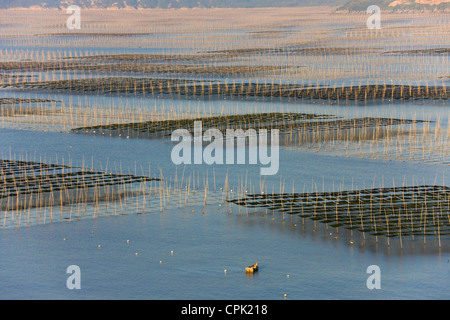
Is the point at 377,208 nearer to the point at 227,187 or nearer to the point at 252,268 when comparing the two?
the point at 227,187

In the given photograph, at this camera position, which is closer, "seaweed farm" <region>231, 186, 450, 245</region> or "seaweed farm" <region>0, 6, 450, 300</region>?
"seaweed farm" <region>0, 6, 450, 300</region>

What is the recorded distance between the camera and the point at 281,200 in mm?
30125

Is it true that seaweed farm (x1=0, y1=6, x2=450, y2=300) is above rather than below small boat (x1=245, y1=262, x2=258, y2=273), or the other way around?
above

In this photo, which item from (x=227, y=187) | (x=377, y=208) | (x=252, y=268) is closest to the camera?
(x=252, y=268)

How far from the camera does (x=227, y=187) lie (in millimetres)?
32500

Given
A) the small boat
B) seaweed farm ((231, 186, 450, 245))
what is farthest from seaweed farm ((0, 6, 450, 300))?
the small boat

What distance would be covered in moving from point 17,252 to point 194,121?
23032mm

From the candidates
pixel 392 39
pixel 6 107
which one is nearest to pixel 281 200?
pixel 6 107

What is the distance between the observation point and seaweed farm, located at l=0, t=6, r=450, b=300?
23.4m

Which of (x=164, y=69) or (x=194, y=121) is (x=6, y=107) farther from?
(x=164, y=69)

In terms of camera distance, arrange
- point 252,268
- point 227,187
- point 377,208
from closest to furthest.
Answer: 1. point 252,268
2. point 377,208
3. point 227,187

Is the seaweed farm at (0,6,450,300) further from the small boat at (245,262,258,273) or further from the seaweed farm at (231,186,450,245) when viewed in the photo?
the small boat at (245,262,258,273)

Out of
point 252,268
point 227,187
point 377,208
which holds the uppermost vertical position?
point 227,187

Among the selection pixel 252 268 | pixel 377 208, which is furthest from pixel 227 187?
pixel 252 268
